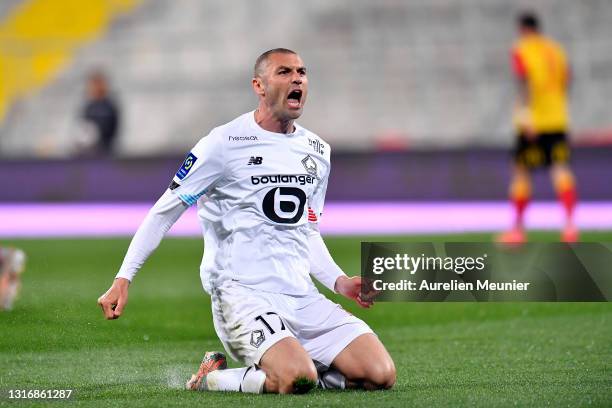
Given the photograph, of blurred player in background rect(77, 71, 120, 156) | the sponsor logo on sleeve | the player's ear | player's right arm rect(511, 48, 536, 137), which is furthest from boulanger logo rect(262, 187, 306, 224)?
blurred player in background rect(77, 71, 120, 156)

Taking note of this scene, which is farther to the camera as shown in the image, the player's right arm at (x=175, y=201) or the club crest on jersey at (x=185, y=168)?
the club crest on jersey at (x=185, y=168)

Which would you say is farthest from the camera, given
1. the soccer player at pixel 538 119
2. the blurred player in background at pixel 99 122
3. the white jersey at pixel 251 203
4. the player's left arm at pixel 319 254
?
the blurred player in background at pixel 99 122

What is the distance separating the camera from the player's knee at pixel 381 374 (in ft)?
19.2

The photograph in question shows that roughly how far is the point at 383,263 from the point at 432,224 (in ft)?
38.6

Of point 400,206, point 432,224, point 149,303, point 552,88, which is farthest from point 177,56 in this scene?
point 149,303

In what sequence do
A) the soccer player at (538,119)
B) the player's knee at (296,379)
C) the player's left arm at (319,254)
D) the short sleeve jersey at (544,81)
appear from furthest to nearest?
the short sleeve jersey at (544,81)
the soccer player at (538,119)
the player's left arm at (319,254)
the player's knee at (296,379)

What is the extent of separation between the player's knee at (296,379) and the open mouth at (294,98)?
1275 millimetres

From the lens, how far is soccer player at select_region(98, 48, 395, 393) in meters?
5.91

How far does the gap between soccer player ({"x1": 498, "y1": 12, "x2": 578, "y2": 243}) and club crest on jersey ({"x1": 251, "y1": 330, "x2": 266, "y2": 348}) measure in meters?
7.71

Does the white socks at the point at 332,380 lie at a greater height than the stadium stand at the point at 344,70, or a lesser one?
lesser

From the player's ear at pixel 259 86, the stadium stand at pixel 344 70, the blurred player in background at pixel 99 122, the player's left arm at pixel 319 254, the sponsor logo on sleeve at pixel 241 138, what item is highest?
the stadium stand at pixel 344 70

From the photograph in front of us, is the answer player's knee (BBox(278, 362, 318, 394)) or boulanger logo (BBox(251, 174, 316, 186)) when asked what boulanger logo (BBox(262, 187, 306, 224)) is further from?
player's knee (BBox(278, 362, 318, 394))

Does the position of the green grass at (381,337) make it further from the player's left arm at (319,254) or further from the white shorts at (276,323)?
the player's left arm at (319,254)

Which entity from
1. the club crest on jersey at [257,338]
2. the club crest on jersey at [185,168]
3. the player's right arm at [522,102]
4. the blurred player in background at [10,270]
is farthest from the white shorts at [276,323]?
the player's right arm at [522,102]
